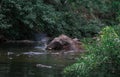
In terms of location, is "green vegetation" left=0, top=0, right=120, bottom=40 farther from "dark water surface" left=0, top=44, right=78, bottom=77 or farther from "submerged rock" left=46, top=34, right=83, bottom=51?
"dark water surface" left=0, top=44, right=78, bottom=77

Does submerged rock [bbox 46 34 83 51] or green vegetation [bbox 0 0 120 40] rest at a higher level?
green vegetation [bbox 0 0 120 40]

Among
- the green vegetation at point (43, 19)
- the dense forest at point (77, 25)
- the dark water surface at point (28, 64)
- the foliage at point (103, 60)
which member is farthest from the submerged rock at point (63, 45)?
the foliage at point (103, 60)

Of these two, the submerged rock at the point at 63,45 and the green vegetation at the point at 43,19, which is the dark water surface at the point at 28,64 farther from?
the green vegetation at the point at 43,19

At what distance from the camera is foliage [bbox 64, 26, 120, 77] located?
10.8 meters

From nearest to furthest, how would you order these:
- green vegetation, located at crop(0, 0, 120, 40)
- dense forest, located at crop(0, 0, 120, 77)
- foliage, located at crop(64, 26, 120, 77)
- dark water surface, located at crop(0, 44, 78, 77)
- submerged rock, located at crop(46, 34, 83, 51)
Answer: foliage, located at crop(64, 26, 120, 77) → dense forest, located at crop(0, 0, 120, 77) → dark water surface, located at crop(0, 44, 78, 77) → submerged rock, located at crop(46, 34, 83, 51) → green vegetation, located at crop(0, 0, 120, 40)

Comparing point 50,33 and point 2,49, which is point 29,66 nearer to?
point 2,49

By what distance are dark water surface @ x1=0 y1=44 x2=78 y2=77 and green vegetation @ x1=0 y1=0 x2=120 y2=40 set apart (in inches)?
164

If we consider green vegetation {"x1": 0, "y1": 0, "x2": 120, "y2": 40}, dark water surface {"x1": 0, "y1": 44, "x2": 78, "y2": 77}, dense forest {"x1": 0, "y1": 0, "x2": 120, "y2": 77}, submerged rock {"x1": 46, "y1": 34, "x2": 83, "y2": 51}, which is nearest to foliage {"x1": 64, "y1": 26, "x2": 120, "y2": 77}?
dense forest {"x1": 0, "y1": 0, "x2": 120, "y2": 77}

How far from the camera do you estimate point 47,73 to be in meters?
12.1

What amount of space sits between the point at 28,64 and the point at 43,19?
398 inches

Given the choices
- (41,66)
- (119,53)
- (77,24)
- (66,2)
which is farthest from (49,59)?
(66,2)

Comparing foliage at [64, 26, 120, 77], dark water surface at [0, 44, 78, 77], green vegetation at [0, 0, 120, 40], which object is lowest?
dark water surface at [0, 44, 78, 77]

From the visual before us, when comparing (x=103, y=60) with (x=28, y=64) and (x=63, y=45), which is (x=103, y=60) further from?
(x=63, y=45)

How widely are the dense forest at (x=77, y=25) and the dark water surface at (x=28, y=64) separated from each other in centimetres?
101
